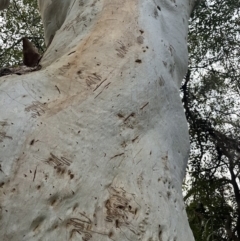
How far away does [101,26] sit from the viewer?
1.56 m

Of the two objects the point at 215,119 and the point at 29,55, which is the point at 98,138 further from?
the point at 215,119

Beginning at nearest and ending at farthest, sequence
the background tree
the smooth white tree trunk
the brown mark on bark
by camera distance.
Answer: the smooth white tree trunk, the brown mark on bark, the background tree

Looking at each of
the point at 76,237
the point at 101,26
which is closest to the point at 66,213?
the point at 76,237

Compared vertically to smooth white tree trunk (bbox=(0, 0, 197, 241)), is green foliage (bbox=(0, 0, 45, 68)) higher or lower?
higher

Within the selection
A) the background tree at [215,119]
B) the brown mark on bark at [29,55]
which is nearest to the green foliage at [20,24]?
the background tree at [215,119]

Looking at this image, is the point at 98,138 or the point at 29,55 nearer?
the point at 98,138

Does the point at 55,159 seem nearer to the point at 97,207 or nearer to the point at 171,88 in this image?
the point at 97,207

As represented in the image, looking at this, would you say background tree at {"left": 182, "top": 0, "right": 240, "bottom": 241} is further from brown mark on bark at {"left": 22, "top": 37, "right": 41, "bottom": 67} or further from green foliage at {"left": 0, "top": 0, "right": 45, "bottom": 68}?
brown mark on bark at {"left": 22, "top": 37, "right": 41, "bottom": 67}

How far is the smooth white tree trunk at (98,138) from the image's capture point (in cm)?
99

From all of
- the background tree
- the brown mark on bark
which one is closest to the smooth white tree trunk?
the brown mark on bark

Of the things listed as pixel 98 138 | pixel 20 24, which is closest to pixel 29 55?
pixel 98 138

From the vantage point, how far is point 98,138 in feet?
3.81

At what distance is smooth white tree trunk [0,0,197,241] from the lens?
3.25ft

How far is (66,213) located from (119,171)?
20 cm
